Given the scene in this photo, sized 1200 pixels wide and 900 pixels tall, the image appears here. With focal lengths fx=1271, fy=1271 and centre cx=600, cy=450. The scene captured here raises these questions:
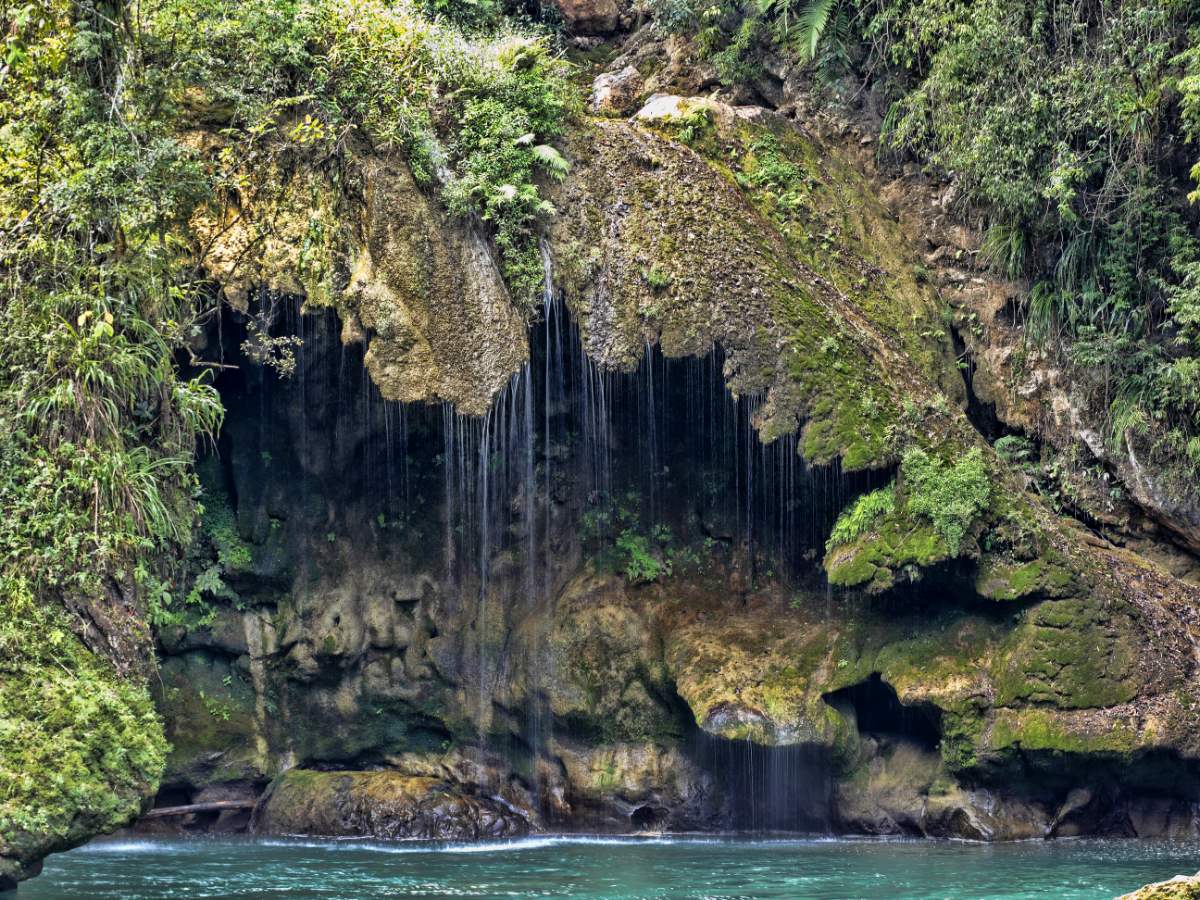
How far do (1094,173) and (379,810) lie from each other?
39.7 ft

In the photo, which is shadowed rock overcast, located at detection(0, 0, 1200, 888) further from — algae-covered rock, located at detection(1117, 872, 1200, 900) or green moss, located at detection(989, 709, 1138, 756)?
algae-covered rock, located at detection(1117, 872, 1200, 900)

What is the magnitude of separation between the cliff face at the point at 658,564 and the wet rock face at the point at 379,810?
0.05 metres

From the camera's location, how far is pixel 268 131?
14.8m

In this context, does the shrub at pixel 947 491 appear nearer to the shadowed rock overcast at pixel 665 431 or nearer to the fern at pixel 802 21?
the shadowed rock overcast at pixel 665 431

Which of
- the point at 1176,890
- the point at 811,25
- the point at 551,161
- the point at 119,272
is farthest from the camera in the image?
the point at 811,25

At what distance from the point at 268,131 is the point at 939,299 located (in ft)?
30.6

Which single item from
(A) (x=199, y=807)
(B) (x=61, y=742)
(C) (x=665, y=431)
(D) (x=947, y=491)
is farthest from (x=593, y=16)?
(B) (x=61, y=742)

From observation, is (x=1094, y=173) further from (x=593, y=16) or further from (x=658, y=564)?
(x=593, y=16)

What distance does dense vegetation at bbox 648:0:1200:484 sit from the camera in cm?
1569

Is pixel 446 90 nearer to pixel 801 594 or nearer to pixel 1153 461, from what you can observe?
pixel 801 594

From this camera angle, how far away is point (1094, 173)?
1641 centimetres

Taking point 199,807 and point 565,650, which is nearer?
point 199,807

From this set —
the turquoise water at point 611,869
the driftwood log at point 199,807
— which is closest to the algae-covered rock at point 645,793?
the turquoise water at point 611,869

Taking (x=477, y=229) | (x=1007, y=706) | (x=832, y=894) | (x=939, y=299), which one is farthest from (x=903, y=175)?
(x=832, y=894)
